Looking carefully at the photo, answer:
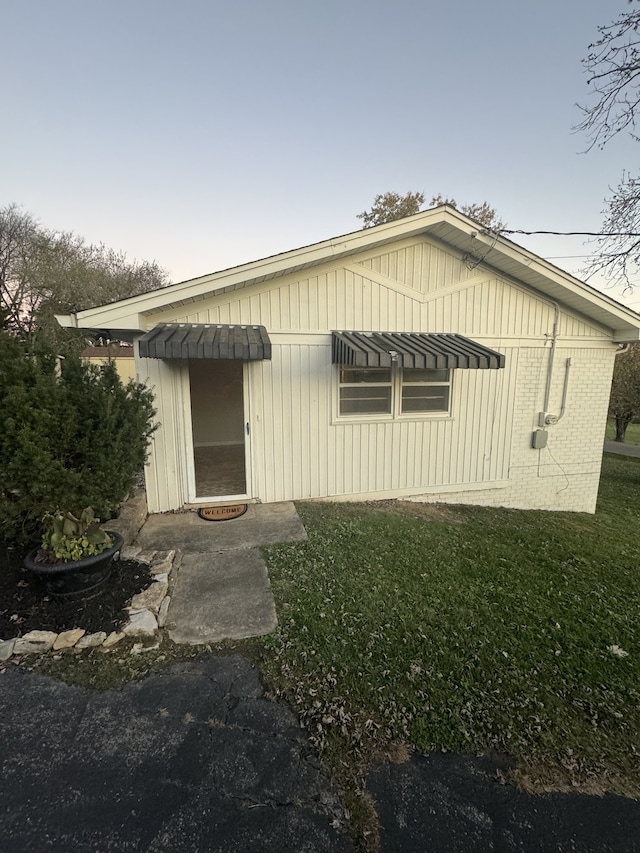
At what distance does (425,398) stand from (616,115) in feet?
13.8

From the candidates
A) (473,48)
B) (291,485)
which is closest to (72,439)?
(291,485)

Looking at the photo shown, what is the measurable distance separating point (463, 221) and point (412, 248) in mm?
803

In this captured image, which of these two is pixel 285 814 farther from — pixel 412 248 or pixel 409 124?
pixel 409 124

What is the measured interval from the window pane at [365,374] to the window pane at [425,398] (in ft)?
1.38

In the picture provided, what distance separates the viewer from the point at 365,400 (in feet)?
20.2

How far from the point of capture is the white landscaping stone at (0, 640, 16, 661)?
2.66 meters

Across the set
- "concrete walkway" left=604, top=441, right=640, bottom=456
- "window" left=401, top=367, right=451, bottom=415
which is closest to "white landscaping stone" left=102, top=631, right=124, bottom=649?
"window" left=401, top=367, right=451, bottom=415

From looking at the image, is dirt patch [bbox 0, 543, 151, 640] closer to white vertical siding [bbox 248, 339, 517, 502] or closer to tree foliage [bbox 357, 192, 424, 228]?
white vertical siding [bbox 248, 339, 517, 502]

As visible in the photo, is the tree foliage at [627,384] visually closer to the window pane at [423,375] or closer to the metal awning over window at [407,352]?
the window pane at [423,375]

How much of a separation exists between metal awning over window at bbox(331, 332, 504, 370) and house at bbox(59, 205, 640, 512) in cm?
3

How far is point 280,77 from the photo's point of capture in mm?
7652

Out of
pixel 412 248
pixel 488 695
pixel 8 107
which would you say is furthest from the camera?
pixel 8 107

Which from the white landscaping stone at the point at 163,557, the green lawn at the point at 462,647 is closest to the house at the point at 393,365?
the green lawn at the point at 462,647

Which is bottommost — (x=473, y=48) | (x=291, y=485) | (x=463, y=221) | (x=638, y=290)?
(x=291, y=485)
